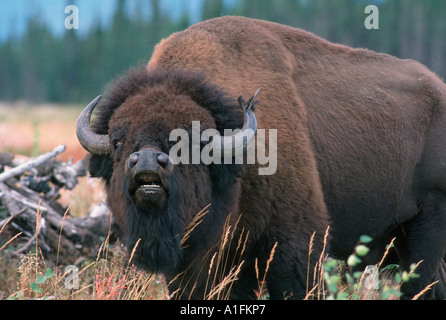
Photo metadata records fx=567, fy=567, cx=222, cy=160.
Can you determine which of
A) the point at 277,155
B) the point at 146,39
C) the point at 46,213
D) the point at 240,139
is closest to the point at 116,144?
the point at 240,139

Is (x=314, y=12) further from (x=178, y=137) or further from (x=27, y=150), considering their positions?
(x=178, y=137)

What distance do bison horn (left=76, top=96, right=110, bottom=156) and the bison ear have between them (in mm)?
71

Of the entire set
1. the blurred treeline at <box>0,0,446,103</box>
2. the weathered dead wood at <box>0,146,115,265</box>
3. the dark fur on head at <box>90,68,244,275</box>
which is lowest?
the blurred treeline at <box>0,0,446,103</box>

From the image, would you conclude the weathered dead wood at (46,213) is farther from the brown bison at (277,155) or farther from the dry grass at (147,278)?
the brown bison at (277,155)

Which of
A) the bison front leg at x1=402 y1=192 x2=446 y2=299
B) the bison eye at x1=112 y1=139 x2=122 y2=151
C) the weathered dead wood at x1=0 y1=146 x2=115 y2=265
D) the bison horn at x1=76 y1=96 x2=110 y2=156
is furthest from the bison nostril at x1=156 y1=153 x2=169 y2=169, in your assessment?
the bison front leg at x1=402 y1=192 x2=446 y2=299

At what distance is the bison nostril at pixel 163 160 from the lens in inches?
144

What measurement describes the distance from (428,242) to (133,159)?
354cm

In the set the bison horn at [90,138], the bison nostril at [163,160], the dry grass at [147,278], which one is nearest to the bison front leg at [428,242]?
the dry grass at [147,278]

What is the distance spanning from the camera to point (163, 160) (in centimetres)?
367

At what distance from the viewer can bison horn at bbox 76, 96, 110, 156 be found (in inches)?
170

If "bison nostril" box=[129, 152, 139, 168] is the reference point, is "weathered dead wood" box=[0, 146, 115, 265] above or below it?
below

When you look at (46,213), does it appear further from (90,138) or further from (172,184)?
(172,184)

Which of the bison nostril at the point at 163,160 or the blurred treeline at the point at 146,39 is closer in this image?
the bison nostril at the point at 163,160

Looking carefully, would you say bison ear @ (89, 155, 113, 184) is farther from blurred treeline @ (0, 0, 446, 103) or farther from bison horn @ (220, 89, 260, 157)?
blurred treeline @ (0, 0, 446, 103)
